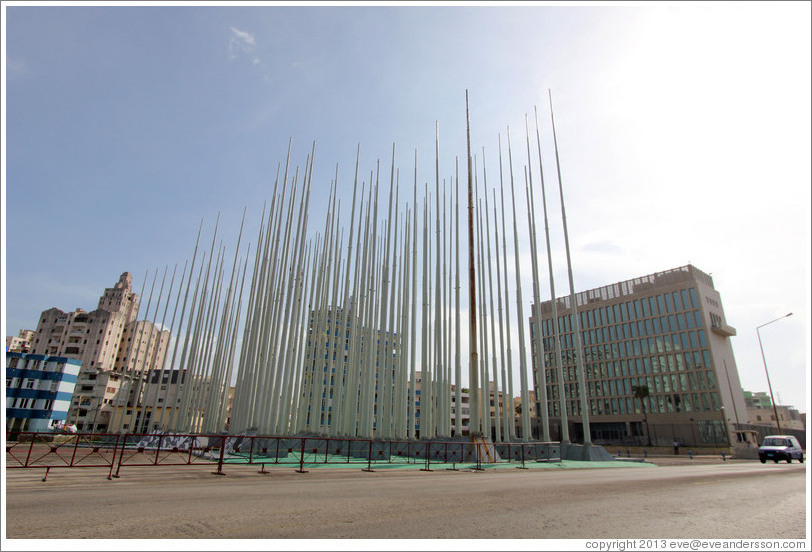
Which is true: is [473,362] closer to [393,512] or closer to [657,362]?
[393,512]

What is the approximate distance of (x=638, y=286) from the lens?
77.3 m

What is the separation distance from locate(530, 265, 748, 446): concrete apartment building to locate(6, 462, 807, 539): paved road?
6100 centimetres

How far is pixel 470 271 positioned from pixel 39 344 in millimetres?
100475

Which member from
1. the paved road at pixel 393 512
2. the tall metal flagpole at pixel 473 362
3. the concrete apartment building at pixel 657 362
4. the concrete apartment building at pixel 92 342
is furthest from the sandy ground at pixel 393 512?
the concrete apartment building at pixel 92 342

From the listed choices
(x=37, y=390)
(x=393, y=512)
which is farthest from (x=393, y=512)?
(x=37, y=390)

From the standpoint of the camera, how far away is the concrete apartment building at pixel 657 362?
65.6 m

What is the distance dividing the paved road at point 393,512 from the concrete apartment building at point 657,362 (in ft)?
200

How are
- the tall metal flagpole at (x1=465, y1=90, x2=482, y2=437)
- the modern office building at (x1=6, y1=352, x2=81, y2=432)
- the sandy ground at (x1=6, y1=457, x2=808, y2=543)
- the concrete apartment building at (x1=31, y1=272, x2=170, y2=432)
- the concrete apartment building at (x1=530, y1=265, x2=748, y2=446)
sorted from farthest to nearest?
the concrete apartment building at (x1=31, y1=272, x2=170, y2=432)
the concrete apartment building at (x1=530, y1=265, x2=748, y2=446)
the modern office building at (x1=6, y1=352, x2=81, y2=432)
the tall metal flagpole at (x1=465, y1=90, x2=482, y2=437)
the sandy ground at (x1=6, y1=457, x2=808, y2=543)

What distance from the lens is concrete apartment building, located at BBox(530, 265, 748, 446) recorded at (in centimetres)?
6556

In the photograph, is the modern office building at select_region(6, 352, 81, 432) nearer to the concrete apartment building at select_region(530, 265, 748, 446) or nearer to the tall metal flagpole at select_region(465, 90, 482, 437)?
the tall metal flagpole at select_region(465, 90, 482, 437)

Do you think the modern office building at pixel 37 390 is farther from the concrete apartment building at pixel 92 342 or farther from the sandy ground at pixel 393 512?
the sandy ground at pixel 393 512

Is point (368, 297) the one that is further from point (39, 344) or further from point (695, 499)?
point (39, 344)

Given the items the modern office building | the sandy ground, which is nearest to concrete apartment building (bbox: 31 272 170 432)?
the modern office building

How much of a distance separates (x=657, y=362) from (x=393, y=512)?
7847 cm
